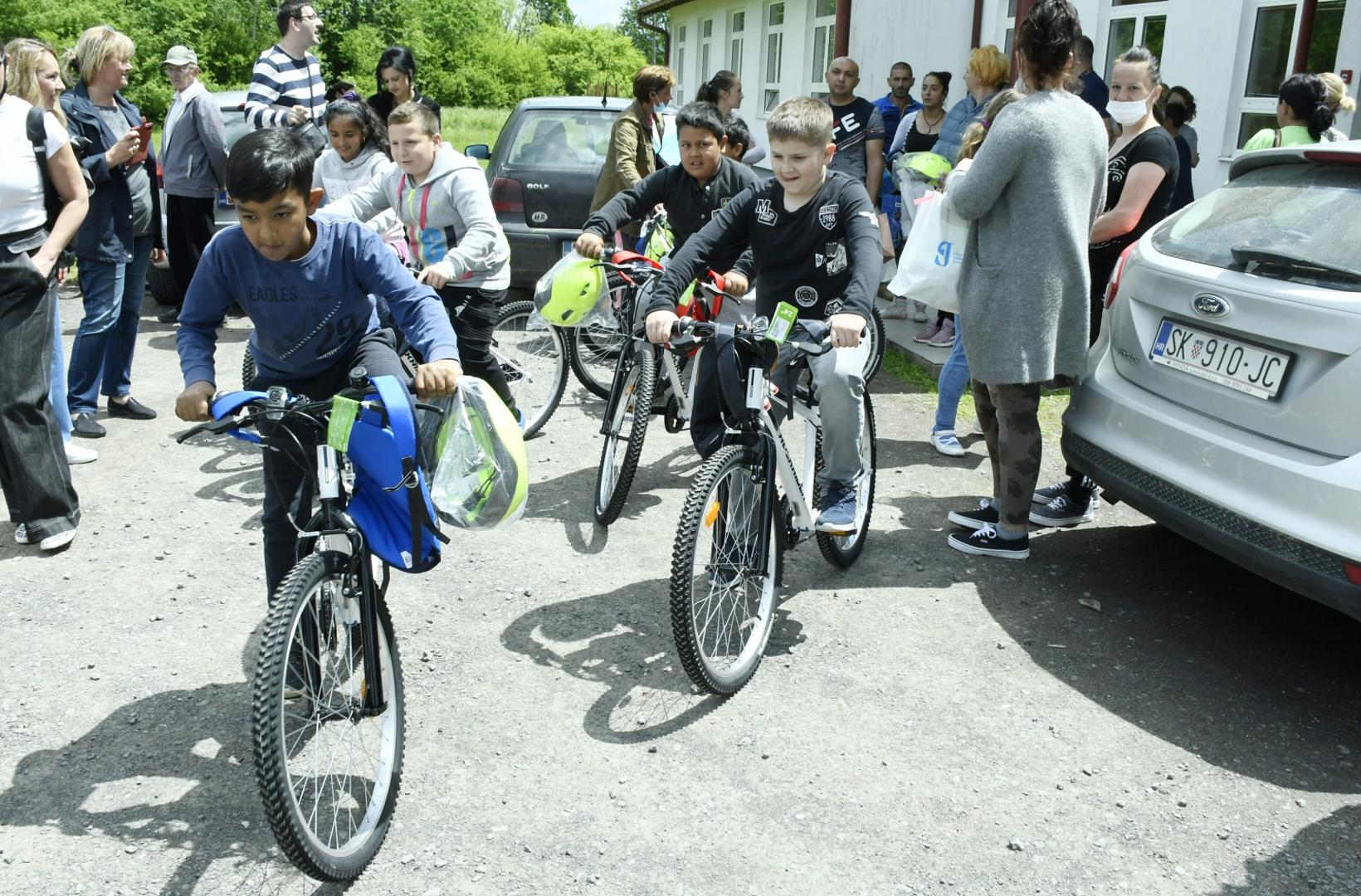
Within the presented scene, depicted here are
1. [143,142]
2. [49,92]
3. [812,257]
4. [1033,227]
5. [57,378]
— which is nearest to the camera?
[812,257]

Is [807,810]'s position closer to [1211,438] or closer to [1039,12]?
[1211,438]

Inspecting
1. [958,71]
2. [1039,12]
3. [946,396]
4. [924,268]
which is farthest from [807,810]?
[958,71]

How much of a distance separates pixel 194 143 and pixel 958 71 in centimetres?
851

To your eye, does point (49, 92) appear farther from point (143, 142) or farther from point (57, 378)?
point (57, 378)

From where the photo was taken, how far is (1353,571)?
11.4ft

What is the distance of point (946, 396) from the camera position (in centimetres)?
638

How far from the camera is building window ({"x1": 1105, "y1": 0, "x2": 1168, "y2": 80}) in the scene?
991 cm

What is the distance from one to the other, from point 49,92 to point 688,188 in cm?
319

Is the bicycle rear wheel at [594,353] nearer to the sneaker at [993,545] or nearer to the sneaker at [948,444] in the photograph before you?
the sneaker at [948,444]

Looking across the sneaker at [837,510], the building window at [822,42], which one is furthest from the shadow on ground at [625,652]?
the building window at [822,42]

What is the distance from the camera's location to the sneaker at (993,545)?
201 inches

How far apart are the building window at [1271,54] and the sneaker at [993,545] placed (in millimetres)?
5136

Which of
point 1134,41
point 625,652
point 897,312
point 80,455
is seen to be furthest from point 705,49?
point 625,652

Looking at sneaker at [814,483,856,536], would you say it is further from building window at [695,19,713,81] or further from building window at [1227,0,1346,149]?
building window at [695,19,713,81]
